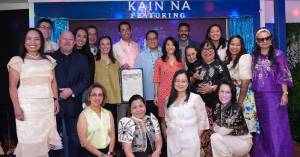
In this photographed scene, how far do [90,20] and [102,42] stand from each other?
6.89 ft

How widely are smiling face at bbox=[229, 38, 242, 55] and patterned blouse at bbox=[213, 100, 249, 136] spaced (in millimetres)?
Result: 831

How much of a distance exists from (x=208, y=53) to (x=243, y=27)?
117 inches

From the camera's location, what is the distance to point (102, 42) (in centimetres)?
409

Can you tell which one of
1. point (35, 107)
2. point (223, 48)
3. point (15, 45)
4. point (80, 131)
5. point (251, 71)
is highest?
point (15, 45)

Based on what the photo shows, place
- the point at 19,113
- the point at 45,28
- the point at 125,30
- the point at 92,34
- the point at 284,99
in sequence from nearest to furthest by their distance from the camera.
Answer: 1. the point at 19,113
2. the point at 284,99
3. the point at 45,28
4. the point at 92,34
5. the point at 125,30

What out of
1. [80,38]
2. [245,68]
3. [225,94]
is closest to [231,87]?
[225,94]

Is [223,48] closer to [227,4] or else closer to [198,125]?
[198,125]

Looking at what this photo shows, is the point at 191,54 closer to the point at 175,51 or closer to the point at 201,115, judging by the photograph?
the point at 175,51

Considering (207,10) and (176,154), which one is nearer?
(176,154)

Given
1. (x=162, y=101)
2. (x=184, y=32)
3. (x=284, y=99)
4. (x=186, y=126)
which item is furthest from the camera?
(x=184, y=32)

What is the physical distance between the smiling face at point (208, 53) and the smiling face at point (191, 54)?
51 centimetres

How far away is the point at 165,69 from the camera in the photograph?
3.88 metres

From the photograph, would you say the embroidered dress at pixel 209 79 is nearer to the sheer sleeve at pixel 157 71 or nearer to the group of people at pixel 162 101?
the group of people at pixel 162 101

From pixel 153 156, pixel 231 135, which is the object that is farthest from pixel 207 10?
pixel 153 156
